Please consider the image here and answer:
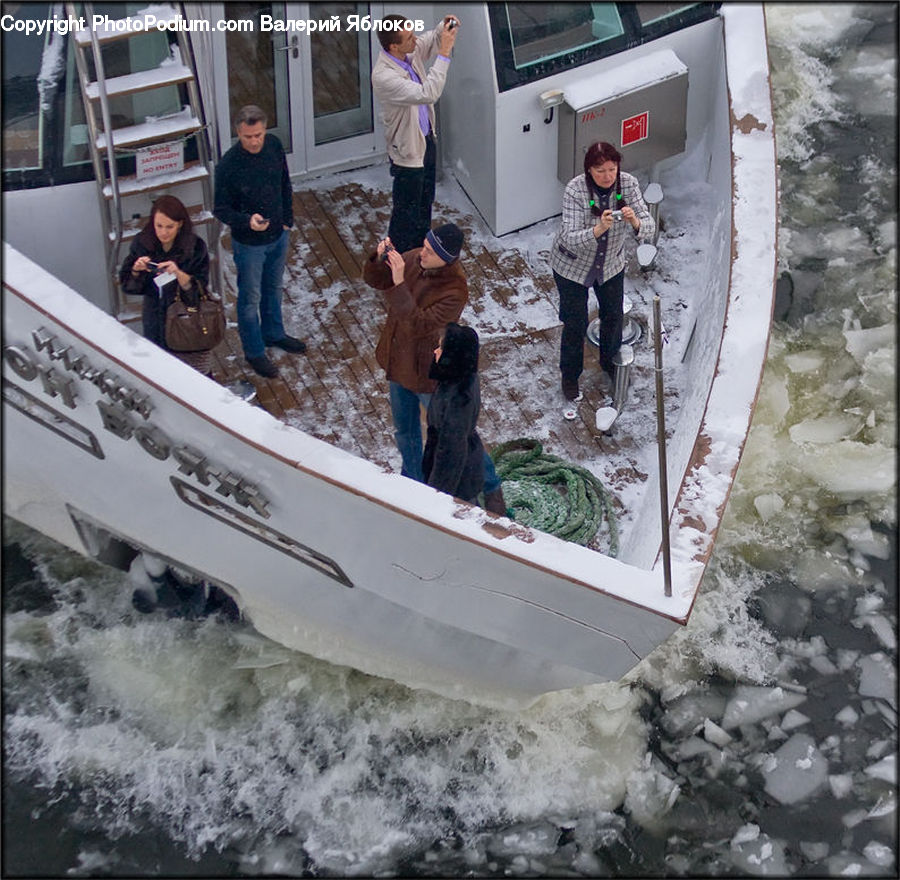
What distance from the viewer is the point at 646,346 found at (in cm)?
579

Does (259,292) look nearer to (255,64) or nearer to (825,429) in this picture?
(255,64)

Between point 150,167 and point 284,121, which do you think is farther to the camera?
point 284,121

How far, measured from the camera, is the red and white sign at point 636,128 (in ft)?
19.9

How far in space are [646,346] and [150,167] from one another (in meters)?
2.11

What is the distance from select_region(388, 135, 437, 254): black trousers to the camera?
5738mm

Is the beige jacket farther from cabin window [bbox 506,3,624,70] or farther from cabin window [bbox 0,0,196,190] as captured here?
cabin window [bbox 0,0,196,190]

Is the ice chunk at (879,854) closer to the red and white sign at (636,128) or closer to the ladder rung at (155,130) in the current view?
the red and white sign at (636,128)

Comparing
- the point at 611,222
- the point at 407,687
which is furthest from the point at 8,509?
the point at 611,222

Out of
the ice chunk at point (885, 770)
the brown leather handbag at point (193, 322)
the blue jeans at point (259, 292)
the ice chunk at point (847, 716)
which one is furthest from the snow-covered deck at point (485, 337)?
the ice chunk at point (885, 770)

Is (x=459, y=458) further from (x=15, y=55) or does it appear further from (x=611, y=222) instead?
(x=15, y=55)

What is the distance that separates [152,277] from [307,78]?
1.79m

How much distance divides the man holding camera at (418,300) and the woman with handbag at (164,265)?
2.17ft

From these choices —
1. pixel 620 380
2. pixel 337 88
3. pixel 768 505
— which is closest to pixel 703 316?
pixel 620 380

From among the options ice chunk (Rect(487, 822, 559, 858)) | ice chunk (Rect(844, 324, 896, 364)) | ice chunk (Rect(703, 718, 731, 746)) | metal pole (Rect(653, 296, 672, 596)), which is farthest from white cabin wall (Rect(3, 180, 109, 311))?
ice chunk (Rect(844, 324, 896, 364))
